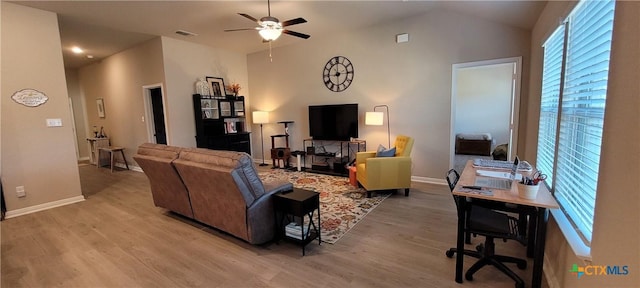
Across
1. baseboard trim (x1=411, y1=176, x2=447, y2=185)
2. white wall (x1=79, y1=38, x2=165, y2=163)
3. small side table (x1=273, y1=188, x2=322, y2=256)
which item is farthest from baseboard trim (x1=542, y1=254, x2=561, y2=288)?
white wall (x1=79, y1=38, x2=165, y2=163)

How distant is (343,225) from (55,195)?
4.36 m

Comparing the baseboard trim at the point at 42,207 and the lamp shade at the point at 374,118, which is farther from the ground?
the lamp shade at the point at 374,118

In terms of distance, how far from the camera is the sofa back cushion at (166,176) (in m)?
2.97

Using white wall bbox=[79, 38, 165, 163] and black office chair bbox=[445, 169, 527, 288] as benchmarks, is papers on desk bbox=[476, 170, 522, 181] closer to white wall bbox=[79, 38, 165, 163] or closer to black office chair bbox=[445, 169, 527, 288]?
black office chair bbox=[445, 169, 527, 288]

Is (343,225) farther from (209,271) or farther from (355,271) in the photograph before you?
(209,271)

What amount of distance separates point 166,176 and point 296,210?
168 cm

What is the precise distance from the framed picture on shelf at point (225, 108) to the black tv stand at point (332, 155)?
1946 mm

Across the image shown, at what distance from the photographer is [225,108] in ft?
20.9

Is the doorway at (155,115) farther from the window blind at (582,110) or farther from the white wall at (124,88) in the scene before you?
the window blind at (582,110)

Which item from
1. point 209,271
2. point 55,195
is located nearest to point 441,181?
point 209,271

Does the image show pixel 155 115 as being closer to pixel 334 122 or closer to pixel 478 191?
pixel 334 122

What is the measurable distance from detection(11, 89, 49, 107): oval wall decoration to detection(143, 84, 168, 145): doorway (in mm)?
1977

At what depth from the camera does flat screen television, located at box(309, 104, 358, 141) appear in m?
5.32

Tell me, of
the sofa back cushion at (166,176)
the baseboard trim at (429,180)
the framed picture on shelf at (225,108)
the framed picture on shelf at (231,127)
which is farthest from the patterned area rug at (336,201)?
the framed picture on shelf at (225,108)
